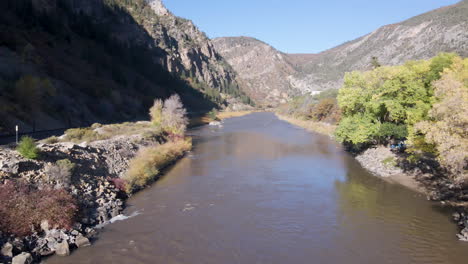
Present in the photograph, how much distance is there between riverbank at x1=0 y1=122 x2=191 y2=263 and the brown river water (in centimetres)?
98

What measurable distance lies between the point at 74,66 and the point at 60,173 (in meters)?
50.9

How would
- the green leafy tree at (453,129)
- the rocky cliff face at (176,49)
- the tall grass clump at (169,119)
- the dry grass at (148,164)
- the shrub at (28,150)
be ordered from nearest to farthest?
the green leafy tree at (453,129) → the shrub at (28,150) → the dry grass at (148,164) → the tall grass clump at (169,119) → the rocky cliff face at (176,49)

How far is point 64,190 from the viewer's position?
1888cm

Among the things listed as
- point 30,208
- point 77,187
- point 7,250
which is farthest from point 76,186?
point 7,250

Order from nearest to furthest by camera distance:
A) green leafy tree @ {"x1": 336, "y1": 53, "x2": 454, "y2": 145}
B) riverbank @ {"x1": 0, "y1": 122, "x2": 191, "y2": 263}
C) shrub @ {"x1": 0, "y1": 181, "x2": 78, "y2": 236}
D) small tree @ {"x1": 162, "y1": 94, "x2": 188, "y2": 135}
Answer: riverbank @ {"x1": 0, "y1": 122, "x2": 191, "y2": 263}, shrub @ {"x1": 0, "y1": 181, "x2": 78, "y2": 236}, green leafy tree @ {"x1": 336, "y1": 53, "x2": 454, "y2": 145}, small tree @ {"x1": 162, "y1": 94, "x2": 188, "y2": 135}

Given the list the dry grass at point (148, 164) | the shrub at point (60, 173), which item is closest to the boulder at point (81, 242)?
the shrub at point (60, 173)

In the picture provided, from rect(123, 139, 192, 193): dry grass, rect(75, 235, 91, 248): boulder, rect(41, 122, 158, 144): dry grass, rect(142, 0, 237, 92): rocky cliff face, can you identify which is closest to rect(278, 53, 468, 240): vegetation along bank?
rect(75, 235, 91, 248): boulder

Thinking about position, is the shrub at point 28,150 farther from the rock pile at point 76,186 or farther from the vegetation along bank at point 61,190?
the rock pile at point 76,186

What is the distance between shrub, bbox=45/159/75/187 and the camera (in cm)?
1948

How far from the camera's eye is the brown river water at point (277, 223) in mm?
14766

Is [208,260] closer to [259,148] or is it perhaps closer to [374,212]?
[374,212]

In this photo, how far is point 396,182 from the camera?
26.7 metres

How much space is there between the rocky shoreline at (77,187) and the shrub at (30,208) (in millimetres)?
393

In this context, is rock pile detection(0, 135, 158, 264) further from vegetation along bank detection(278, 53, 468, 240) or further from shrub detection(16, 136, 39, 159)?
vegetation along bank detection(278, 53, 468, 240)
